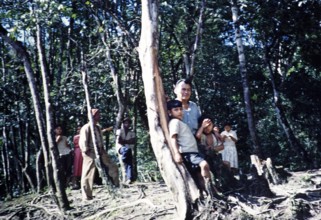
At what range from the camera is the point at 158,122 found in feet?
16.3

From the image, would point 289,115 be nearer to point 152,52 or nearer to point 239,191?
point 239,191

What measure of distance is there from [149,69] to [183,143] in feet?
3.97

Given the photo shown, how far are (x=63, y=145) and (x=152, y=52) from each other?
582cm

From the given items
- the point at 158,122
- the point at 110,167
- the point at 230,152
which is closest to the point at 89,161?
the point at 110,167

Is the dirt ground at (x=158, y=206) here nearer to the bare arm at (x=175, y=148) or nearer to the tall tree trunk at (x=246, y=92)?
the bare arm at (x=175, y=148)

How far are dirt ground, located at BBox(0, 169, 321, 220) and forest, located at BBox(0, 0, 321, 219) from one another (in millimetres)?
497

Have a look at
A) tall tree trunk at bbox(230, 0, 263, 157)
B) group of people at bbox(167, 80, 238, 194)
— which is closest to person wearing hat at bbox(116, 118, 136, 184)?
tall tree trunk at bbox(230, 0, 263, 157)

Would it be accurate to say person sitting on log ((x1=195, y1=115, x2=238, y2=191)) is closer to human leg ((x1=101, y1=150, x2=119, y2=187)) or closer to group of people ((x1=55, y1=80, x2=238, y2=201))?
group of people ((x1=55, y1=80, x2=238, y2=201))

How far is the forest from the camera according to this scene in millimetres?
6855

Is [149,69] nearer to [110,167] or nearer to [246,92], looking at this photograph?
[110,167]

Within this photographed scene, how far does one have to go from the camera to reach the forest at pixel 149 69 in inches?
270

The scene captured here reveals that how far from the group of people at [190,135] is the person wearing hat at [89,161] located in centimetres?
276

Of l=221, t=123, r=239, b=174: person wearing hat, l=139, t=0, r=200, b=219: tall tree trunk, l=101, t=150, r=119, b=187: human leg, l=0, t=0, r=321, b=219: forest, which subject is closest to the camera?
l=139, t=0, r=200, b=219: tall tree trunk

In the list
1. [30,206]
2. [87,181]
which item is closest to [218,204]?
[87,181]
